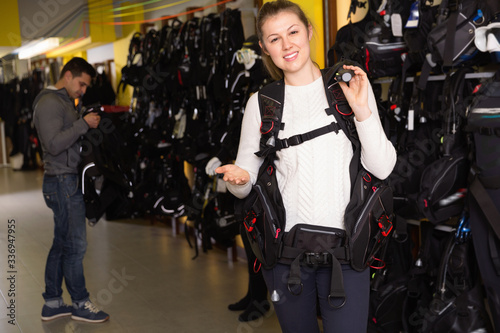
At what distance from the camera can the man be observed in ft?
11.4

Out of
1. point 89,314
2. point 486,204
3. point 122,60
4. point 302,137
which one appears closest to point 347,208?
point 302,137

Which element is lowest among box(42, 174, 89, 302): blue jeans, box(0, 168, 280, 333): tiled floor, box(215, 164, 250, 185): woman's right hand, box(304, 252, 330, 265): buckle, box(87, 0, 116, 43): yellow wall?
box(0, 168, 280, 333): tiled floor

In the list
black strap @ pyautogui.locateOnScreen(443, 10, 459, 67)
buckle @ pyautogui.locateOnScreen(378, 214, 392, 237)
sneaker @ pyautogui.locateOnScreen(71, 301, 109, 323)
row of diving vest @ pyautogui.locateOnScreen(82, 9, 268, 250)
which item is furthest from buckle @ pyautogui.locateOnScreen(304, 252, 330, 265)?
sneaker @ pyautogui.locateOnScreen(71, 301, 109, 323)

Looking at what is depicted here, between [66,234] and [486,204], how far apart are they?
2455 mm

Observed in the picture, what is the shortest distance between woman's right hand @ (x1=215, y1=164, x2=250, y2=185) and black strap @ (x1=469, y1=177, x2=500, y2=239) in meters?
1.31

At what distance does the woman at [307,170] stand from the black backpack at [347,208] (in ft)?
0.08

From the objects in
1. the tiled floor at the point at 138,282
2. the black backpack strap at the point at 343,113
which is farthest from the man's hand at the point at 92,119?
the black backpack strap at the point at 343,113

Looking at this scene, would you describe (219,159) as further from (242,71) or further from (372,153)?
(372,153)

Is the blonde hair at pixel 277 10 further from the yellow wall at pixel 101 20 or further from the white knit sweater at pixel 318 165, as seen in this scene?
the yellow wall at pixel 101 20

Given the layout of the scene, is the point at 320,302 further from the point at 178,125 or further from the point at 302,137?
the point at 178,125

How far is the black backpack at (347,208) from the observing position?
176 centimetres

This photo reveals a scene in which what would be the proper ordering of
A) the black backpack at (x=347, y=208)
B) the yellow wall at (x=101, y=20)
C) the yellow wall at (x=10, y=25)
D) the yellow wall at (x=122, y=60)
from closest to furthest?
the black backpack at (x=347, y=208), the yellow wall at (x=10, y=25), the yellow wall at (x=101, y=20), the yellow wall at (x=122, y=60)

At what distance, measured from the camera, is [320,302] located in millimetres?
1794

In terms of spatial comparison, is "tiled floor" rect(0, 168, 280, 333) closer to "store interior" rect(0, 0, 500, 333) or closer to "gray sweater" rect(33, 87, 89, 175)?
"store interior" rect(0, 0, 500, 333)
